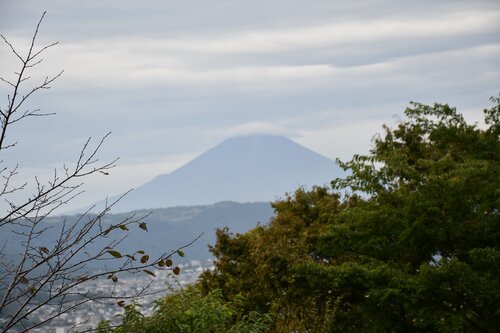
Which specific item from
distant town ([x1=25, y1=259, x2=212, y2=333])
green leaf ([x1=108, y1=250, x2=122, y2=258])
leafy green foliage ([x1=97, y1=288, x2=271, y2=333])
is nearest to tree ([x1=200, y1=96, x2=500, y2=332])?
distant town ([x1=25, y1=259, x2=212, y2=333])

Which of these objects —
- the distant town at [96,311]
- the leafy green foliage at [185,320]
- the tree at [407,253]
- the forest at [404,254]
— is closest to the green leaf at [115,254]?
the distant town at [96,311]

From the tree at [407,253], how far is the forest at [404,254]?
0.09 feet

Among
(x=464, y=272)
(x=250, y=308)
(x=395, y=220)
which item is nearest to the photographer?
(x=464, y=272)

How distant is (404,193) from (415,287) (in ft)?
9.50

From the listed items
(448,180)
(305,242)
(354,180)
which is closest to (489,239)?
(448,180)

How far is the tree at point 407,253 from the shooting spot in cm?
1703

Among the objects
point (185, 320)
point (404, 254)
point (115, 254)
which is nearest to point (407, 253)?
point (404, 254)

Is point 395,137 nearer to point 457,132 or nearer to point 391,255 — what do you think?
point 457,132

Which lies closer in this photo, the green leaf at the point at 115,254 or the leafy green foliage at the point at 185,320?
the green leaf at the point at 115,254

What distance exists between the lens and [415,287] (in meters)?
17.0

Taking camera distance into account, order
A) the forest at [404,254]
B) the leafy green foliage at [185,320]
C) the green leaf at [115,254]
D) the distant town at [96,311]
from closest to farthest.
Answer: the green leaf at [115,254] → the distant town at [96,311] → the leafy green foliage at [185,320] → the forest at [404,254]

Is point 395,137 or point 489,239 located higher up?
point 395,137

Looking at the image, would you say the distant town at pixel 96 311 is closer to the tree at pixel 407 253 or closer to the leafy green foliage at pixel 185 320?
the leafy green foliage at pixel 185 320

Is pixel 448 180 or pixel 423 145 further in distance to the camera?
pixel 423 145
